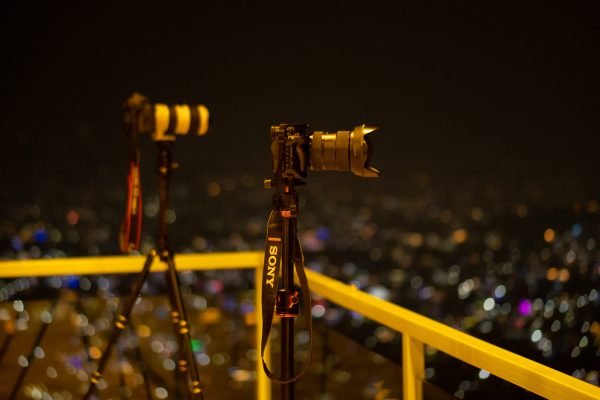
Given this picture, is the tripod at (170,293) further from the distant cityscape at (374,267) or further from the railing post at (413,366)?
the railing post at (413,366)

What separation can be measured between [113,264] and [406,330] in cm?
144

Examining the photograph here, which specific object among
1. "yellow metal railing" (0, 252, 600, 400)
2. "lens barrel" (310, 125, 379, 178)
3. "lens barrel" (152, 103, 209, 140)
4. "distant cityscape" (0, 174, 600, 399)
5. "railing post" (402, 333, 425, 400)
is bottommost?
"distant cityscape" (0, 174, 600, 399)

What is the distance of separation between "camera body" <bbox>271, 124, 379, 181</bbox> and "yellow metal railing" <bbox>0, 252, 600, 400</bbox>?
477mm

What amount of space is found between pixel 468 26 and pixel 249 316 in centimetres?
520

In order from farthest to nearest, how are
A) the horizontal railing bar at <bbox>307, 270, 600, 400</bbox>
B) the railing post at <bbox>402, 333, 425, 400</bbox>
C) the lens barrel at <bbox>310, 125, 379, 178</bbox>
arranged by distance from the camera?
1. the railing post at <bbox>402, 333, 425, 400</bbox>
2. the lens barrel at <bbox>310, 125, 379, 178</bbox>
3. the horizontal railing bar at <bbox>307, 270, 600, 400</bbox>

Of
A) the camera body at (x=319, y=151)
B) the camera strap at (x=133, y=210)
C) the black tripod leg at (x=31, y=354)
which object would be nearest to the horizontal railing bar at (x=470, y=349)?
the camera body at (x=319, y=151)

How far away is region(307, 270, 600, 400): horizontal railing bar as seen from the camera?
1.30 m

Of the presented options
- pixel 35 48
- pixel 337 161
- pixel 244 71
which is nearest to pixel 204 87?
pixel 244 71

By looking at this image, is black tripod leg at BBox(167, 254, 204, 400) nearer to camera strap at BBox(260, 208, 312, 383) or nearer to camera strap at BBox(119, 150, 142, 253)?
camera strap at BBox(119, 150, 142, 253)

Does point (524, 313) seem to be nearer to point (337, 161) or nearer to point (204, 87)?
point (204, 87)

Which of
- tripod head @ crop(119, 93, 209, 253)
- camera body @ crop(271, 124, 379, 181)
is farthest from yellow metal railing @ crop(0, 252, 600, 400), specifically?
tripod head @ crop(119, 93, 209, 253)

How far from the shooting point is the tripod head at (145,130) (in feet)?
6.86

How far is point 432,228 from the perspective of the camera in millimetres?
9508

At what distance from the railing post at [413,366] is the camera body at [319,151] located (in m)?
0.53
